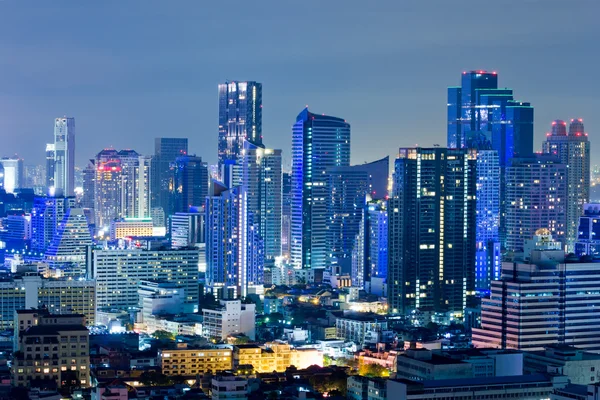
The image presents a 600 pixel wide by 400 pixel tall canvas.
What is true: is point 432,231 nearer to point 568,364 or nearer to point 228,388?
point 568,364

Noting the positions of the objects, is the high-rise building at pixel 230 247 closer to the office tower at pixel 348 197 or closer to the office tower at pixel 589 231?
the office tower at pixel 348 197

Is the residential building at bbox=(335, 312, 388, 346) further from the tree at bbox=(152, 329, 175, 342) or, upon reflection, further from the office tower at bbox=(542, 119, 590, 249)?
the office tower at bbox=(542, 119, 590, 249)

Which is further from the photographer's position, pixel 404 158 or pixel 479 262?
pixel 479 262

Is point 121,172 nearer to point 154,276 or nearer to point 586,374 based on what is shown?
point 154,276

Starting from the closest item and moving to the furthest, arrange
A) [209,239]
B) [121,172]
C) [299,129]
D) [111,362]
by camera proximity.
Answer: [111,362]
[209,239]
[299,129]
[121,172]

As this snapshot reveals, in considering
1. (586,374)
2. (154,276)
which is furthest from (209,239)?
(586,374)

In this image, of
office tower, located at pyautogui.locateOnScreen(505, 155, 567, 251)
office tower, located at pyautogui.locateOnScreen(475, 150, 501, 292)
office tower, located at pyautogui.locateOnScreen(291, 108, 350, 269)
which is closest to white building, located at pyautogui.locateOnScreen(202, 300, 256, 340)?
office tower, located at pyautogui.locateOnScreen(475, 150, 501, 292)

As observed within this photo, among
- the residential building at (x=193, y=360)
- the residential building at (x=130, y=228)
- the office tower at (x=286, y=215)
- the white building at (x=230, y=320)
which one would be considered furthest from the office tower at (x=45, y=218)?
the residential building at (x=193, y=360)
